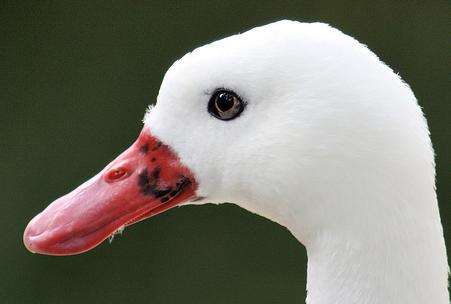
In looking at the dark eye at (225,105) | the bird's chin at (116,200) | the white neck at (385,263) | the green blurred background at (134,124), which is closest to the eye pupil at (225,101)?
the dark eye at (225,105)

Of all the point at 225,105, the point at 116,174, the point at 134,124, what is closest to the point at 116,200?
the point at 116,174

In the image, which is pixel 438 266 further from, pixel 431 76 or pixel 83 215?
pixel 431 76

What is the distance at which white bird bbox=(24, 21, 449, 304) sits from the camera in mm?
1690

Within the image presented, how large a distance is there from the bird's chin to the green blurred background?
2742 millimetres

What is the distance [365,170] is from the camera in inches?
66.4

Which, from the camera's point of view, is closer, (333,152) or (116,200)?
(333,152)

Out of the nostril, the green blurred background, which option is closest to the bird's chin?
the nostril

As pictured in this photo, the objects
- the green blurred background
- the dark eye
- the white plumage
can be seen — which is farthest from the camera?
the green blurred background

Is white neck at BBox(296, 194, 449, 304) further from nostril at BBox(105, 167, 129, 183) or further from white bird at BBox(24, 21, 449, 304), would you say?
nostril at BBox(105, 167, 129, 183)

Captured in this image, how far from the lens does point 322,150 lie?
1.71 m

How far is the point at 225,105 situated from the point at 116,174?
0.98 feet

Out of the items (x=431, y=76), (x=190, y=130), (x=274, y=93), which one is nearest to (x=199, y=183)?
(x=190, y=130)

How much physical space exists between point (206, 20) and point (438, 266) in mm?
3191

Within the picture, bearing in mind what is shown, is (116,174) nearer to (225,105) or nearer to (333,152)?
(225,105)
